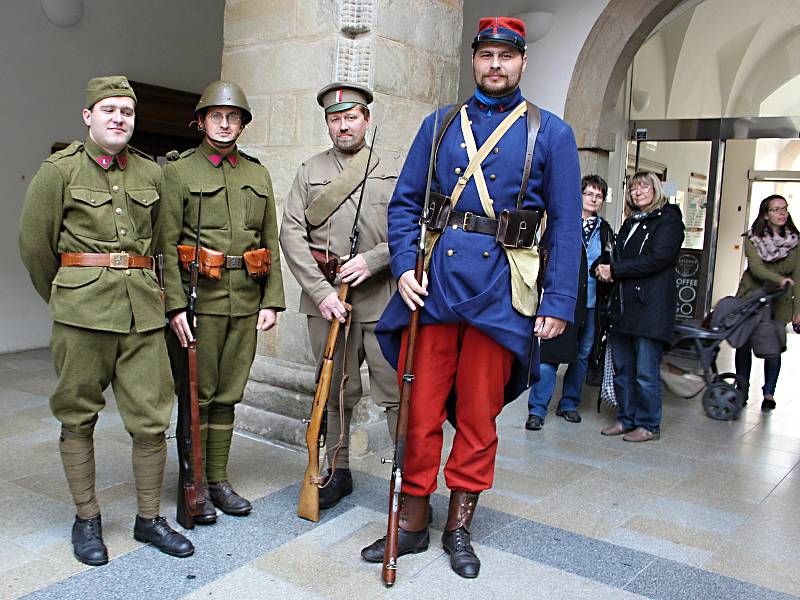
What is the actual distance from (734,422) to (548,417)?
4.43 feet

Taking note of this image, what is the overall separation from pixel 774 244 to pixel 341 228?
396cm

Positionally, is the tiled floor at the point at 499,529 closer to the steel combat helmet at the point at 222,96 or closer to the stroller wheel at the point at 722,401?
the stroller wheel at the point at 722,401

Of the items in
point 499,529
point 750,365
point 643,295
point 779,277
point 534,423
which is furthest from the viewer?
point 750,365

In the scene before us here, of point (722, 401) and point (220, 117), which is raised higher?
point (220, 117)

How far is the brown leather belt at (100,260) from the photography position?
286 cm

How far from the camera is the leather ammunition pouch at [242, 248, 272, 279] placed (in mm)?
3367

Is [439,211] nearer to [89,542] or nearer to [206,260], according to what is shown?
[206,260]

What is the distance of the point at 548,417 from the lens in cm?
555

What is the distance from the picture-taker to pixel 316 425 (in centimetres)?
333

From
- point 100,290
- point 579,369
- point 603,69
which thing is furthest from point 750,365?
point 100,290

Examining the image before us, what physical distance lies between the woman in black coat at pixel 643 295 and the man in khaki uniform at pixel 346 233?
202 centimetres

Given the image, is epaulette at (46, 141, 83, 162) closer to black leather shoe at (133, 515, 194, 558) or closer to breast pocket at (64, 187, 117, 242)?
breast pocket at (64, 187, 117, 242)

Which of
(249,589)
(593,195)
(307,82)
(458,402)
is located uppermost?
(307,82)

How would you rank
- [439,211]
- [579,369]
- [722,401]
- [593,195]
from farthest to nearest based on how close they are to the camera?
1. [722,401]
2. [579,369]
3. [593,195]
4. [439,211]
